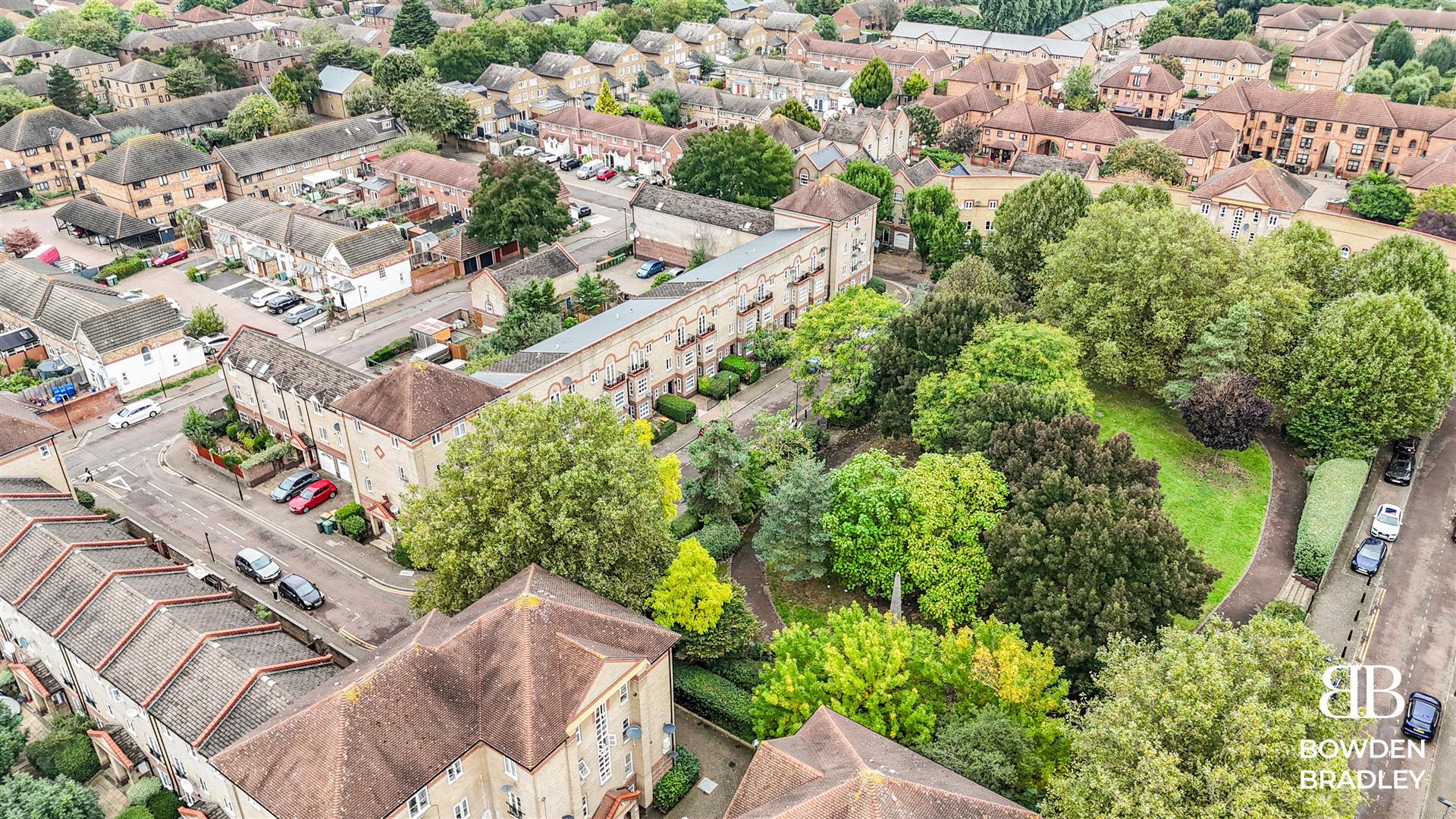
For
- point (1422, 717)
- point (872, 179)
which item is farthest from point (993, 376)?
point (872, 179)

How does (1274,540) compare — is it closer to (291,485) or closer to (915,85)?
(291,485)

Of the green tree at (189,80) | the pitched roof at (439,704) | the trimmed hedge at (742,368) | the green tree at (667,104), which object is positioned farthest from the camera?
the green tree at (189,80)

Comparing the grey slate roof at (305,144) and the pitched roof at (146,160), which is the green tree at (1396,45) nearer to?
the grey slate roof at (305,144)

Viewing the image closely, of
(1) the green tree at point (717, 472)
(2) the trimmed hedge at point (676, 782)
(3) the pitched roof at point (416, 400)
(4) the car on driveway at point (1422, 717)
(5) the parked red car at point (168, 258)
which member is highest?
(3) the pitched roof at point (416, 400)

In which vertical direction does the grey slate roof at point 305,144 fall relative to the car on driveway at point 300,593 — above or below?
above

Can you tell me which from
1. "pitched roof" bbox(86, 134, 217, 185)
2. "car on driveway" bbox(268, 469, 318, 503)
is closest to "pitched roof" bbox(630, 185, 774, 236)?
"car on driveway" bbox(268, 469, 318, 503)

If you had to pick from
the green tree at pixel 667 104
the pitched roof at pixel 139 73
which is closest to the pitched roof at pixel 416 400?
the green tree at pixel 667 104

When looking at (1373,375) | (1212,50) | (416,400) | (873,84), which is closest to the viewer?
(416,400)
